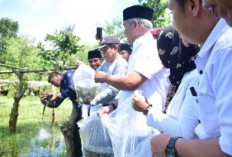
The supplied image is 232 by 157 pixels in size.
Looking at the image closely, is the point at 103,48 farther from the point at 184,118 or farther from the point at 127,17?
the point at 184,118

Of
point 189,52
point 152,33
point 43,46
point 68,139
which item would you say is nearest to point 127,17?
point 152,33

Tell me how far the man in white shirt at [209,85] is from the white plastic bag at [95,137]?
5.13 ft

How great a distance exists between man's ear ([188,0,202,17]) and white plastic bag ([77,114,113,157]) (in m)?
1.76

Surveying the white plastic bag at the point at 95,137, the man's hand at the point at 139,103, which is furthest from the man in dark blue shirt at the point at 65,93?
the man's hand at the point at 139,103

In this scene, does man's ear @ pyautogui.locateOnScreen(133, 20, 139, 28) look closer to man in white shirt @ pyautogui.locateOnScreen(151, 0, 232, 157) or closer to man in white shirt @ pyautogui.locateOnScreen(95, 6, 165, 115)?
man in white shirt @ pyautogui.locateOnScreen(95, 6, 165, 115)

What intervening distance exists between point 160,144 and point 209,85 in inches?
12.4

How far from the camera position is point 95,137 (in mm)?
2598

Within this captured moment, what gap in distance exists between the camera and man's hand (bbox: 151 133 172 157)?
996 millimetres

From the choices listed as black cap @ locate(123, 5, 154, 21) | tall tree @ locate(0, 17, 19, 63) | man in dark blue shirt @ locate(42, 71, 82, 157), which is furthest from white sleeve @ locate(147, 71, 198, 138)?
tall tree @ locate(0, 17, 19, 63)

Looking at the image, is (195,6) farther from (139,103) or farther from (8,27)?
(8,27)

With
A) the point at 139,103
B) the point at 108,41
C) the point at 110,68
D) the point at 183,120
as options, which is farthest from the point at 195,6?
the point at 108,41

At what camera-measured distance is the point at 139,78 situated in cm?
203

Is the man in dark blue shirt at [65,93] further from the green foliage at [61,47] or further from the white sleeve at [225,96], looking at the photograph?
the white sleeve at [225,96]

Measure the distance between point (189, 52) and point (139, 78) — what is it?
63 cm
